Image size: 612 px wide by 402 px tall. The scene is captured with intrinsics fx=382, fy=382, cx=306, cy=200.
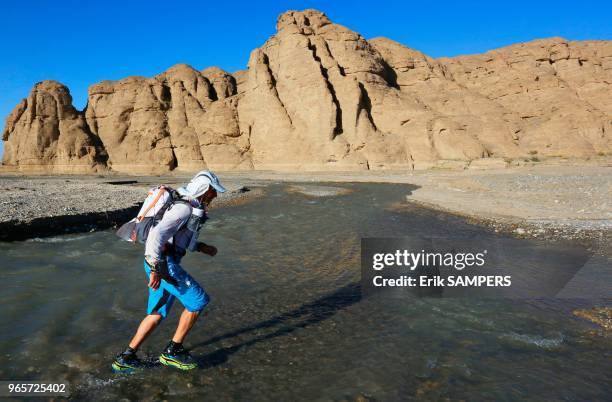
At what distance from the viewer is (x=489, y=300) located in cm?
686

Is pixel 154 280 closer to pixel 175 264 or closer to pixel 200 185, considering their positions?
pixel 175 264

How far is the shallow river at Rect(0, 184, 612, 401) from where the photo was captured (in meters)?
4.18

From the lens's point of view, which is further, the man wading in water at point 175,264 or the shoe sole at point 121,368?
the shoe sole at point 121,368

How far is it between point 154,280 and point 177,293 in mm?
396

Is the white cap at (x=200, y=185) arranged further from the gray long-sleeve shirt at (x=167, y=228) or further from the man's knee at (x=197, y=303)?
the man's knee at (x=197, y=303)

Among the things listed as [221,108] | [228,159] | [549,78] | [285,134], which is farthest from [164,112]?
[549,78]

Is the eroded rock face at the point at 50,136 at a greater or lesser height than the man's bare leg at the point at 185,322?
greater

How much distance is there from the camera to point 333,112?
67062 millimetres

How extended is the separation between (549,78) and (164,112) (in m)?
76.8

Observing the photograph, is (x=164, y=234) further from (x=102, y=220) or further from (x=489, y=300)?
(x=102, y=220)

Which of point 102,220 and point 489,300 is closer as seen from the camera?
point 489,300

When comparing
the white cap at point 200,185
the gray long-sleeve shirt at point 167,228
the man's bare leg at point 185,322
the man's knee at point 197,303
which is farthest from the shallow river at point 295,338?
the white cap at point 200,185

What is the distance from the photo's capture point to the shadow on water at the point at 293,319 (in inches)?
194

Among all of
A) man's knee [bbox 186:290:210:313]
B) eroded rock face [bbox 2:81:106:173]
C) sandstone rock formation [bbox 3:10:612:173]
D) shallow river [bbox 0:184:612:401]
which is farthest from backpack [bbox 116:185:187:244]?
eroded rock face [bbox 2:81:106:173]
